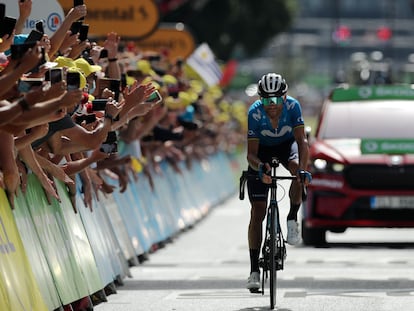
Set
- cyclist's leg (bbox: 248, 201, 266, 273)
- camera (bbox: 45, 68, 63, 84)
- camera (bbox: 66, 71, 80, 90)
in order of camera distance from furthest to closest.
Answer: cyclist's leg (bbox: 248, 201, 266, 273)
camera (bbox: 66, 71, 80, 90)
camera (bbox: 45, 68, 63, 84)

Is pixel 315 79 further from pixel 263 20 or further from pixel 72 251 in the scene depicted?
pixel 72 251

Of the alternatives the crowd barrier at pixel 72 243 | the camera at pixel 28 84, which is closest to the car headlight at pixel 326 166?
the crowd barrier at pixel 72 243

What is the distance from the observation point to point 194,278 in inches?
634

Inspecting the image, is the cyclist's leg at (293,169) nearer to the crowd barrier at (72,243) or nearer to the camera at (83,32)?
the crowd barrier at (72,243)

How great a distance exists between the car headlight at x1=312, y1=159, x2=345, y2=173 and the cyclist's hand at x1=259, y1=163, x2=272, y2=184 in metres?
6.22

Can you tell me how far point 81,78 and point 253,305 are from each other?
10.7 feet

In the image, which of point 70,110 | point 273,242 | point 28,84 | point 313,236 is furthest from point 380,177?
point 28,84

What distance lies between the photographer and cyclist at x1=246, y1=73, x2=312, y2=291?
13.5 metres

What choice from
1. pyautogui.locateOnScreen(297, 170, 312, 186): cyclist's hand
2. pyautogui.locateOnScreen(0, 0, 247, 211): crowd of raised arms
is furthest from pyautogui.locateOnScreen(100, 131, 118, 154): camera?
pyautogui.locateOnScreen(297, 170, 312, 186): cyclist's hand

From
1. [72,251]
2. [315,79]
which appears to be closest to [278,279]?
[72,251]

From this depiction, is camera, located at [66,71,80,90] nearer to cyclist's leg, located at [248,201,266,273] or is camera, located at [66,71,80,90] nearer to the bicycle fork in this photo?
the bicycle fork

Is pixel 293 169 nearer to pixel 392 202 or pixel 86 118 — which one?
pixel 86 118

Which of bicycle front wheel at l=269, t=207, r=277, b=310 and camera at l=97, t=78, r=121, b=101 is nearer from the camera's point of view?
bicycle front wheel at l=269, t=207, r=277, b=310

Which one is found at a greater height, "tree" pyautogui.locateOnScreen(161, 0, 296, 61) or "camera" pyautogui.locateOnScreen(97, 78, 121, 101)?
"tree" pyautogui.locateOnScreen(161, 0, 296, 61)
